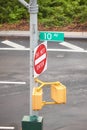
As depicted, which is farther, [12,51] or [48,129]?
[12,51]

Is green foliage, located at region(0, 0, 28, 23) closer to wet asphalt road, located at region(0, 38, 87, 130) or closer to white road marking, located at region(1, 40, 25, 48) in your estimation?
white road marking, located at region(1, 40, 25, 48)

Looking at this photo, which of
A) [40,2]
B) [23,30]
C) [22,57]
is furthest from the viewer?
[40,2]

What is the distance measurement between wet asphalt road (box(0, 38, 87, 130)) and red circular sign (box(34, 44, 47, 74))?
11.3 ft

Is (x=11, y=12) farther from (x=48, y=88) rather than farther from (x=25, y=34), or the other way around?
(x=48, y=88)

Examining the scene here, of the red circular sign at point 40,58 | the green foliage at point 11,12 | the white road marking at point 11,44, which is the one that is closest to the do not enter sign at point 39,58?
the red circular sign at point 40,58

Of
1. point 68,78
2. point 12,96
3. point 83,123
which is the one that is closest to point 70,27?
point 68,78

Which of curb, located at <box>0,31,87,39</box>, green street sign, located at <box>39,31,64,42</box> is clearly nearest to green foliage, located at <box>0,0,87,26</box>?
curb, located at <box>0,31,87,39</box>

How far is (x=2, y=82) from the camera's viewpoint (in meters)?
16.2

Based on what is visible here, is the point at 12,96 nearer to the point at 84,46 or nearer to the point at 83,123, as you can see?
the point at 83,123

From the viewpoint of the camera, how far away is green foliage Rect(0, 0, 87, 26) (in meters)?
24.5

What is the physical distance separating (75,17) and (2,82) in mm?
9460

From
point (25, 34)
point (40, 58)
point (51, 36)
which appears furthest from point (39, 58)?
point (25, 34)

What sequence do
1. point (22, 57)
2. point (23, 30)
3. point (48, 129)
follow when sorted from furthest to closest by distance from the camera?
point (23, 30) < point (22, 57) < point (48, 129)

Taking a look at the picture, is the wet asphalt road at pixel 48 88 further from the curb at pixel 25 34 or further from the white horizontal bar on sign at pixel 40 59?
the white horizontal bar on sign at pixel 40 59
